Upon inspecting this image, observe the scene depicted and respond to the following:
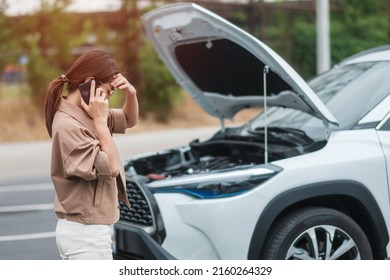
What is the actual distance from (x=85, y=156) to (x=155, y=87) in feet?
47.1

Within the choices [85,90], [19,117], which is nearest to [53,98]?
[85,90]

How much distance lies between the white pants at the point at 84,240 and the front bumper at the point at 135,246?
87 centimetres

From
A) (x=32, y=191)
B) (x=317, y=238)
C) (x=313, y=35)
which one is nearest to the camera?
(x=317, y=238)

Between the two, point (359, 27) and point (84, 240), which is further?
point (359, 27)

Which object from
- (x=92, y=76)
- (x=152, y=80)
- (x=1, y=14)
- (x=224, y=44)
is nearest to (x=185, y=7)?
(x=224, y=44)

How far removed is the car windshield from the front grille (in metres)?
1.30

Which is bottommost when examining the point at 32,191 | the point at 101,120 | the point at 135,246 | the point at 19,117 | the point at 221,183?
the point at 32,191

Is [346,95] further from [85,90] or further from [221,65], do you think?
[85,90]

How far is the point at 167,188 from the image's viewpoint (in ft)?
14.2

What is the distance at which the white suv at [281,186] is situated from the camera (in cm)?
416

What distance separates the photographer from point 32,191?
1009 cm

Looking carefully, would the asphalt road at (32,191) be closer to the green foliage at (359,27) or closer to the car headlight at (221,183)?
the car headlight at (221,183)

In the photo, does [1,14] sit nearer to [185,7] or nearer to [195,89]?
[195,89]

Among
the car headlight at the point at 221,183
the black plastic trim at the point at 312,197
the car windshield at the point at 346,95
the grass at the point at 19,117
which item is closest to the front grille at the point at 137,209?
the car headlight at the point at 221,183
